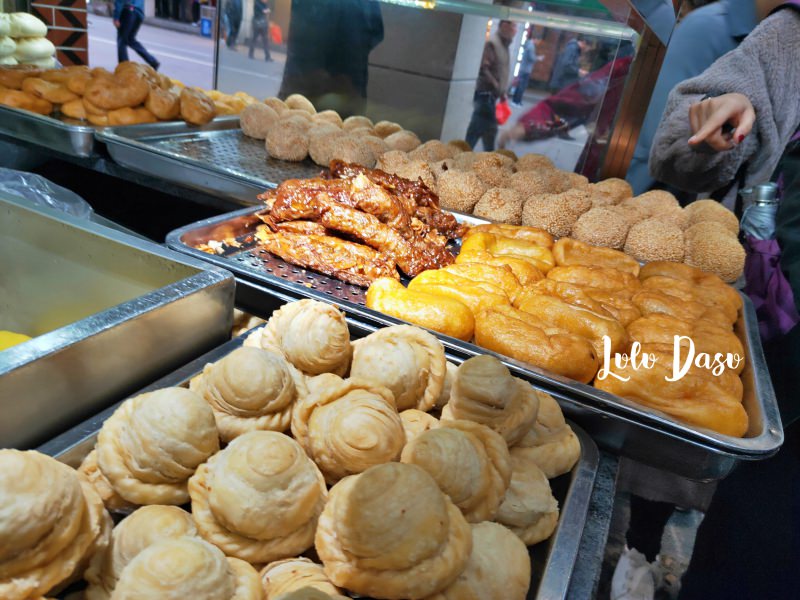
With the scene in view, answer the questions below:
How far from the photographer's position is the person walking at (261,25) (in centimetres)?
437

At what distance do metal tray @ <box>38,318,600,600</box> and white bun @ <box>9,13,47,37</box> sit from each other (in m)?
4.15

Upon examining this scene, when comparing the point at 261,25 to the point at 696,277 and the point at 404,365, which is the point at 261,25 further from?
the point at 404,365

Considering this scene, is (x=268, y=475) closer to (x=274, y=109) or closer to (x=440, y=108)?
(x=274, y=109)

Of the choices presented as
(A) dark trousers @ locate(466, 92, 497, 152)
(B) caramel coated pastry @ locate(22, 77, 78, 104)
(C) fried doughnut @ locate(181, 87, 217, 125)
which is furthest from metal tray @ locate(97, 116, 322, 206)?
(A) dark trousers @ locate(466, 92, 497, 152)

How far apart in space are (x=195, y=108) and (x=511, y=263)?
2510mm

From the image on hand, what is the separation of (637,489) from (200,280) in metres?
1.31

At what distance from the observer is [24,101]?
3.23 meters

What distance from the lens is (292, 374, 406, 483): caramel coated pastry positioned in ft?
3.14

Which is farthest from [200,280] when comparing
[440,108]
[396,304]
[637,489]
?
[440,108]

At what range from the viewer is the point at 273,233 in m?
2.25

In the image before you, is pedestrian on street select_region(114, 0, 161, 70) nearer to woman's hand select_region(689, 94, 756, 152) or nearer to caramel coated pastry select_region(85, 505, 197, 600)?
woman's hand select_region(689, 94, 756, 152)

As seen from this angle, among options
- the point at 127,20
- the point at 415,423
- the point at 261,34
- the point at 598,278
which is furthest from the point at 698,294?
the point at 127,20

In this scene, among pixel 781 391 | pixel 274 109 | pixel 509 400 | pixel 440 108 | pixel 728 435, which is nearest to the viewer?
pixel 509 400

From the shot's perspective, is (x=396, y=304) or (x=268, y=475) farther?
(x=396, y=304)
